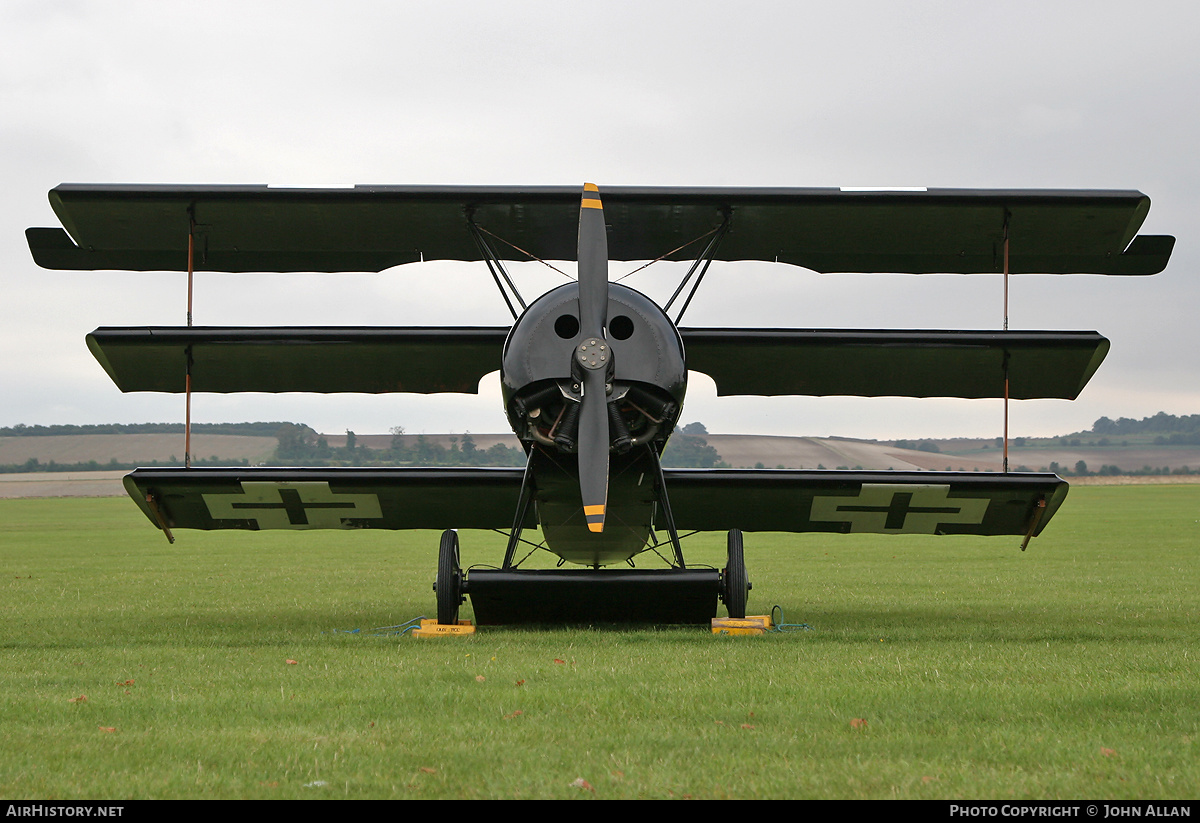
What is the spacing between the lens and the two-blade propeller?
865cm

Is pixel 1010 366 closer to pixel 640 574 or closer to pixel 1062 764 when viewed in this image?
pixel 640 574

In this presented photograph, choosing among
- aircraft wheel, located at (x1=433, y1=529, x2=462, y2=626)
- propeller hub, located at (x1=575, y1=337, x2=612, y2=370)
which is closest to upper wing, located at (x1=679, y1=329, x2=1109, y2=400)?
propeller hub, located at (x1=575, y1=337, x2=612, y2=370)

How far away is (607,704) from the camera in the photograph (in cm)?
579

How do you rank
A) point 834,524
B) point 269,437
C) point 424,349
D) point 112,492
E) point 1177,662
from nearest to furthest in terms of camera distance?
1. point 1177,662
2. point 424,349
3. point 834,524
4. point 112,492
5. point 269,437

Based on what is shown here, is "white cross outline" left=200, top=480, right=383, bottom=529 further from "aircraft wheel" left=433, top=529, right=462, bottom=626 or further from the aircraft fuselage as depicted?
the aircraft fuselage

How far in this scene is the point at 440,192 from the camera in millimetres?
9742

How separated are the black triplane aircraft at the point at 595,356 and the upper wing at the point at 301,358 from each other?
0.10 ft

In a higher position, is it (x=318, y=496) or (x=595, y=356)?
(x=595, y=356)

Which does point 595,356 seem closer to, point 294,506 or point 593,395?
point 593,395

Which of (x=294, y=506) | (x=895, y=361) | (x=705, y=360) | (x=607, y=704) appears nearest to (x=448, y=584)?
(x=294, y=506)

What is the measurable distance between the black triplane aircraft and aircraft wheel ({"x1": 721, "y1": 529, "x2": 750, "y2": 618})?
2cm

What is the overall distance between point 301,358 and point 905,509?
609cm

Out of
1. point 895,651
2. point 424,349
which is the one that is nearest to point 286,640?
point 424,349

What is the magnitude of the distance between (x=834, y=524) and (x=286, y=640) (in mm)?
5473
